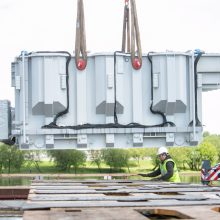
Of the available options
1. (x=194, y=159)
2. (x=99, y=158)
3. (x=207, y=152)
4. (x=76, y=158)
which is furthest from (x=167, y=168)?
(x=207, y=152)

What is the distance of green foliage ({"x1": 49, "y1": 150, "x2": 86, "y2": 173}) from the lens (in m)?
61.8

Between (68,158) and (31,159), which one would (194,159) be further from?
(31,159)

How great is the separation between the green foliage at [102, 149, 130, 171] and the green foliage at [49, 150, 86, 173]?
2669 millimetres

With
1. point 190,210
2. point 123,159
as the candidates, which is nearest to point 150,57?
point 190,210

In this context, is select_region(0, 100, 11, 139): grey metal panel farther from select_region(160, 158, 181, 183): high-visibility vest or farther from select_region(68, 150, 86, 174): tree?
select_region(68, 150, 86, 174): tree

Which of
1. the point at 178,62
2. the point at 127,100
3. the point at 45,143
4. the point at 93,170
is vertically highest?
the point at 178,62

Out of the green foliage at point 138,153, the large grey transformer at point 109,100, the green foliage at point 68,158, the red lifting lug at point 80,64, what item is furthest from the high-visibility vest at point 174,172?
the green foliage at point 138,153

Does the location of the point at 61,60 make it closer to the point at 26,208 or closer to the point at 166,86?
the point at 166,86

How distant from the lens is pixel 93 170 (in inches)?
2633

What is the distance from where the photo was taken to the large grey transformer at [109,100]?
966 centimetres

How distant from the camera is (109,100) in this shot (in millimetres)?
9594

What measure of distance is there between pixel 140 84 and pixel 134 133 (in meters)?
0.87

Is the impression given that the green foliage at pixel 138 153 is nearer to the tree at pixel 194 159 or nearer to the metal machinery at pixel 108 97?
the tree at pixel 194 159

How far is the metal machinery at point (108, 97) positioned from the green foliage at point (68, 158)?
51.5 m
